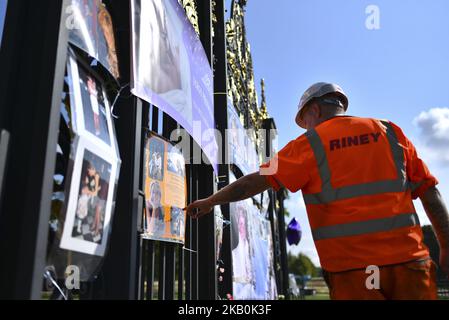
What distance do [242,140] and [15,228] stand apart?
16.1 feet

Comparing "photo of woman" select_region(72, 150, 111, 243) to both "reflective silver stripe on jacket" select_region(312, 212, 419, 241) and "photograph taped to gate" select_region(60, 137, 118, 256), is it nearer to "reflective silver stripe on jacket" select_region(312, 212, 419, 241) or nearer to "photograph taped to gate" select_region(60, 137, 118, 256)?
"photograph taped to gate" select_region(60, 137, 118, 256)

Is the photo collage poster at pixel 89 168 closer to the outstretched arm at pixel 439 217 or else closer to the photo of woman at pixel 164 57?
the photo of woman at pixel 164 57

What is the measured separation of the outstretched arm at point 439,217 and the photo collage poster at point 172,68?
1.55 meters

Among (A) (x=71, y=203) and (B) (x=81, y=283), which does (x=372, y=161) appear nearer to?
(A) (x=71, y=203)

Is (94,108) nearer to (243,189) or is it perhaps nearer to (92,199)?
(92,199)

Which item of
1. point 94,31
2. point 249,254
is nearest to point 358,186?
point 94,31

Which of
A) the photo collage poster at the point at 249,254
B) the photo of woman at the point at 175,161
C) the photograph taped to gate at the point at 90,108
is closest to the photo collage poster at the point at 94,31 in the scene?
the photograph taped to gate at the point at 90,108

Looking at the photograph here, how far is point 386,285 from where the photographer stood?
5.66 feet

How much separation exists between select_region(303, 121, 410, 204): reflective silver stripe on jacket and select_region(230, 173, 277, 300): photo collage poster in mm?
2876

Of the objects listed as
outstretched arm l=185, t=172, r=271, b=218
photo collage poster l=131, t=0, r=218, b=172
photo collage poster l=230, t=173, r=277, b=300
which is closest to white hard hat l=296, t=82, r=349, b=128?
outstretched arm l=185, t=172, r=271, b=218

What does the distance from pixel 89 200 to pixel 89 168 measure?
0.44ft

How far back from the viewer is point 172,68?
108 inches

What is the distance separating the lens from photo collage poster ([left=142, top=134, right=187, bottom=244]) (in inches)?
94.1

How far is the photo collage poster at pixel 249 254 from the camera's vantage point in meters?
4.89
